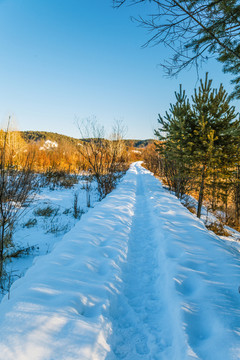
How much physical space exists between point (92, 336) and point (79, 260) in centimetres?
112

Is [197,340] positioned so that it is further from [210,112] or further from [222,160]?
[210,112]

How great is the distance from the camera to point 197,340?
4.36ft

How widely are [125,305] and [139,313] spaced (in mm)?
169

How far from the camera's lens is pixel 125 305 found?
181 cm

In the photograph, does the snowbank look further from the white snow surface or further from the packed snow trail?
the packed snow trail

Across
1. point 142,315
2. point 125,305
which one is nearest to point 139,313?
point 142,315

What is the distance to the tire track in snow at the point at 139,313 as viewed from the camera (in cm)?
137

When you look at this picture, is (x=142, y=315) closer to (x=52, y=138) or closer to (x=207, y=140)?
(x=207, y=140)

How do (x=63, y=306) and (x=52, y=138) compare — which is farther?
(x=52, y=138)

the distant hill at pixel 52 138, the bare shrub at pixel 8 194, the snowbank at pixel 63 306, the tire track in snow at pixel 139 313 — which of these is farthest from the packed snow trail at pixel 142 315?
the distant hill at pixel 52 138

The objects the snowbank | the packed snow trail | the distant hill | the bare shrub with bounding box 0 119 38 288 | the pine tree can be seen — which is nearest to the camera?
the snowbank

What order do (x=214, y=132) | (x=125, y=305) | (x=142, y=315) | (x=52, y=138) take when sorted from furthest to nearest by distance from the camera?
(x=52, y=138) → (x=214, y=132) → (x=125, y=305) → (x=142, y=315)

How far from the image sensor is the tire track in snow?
137 cm

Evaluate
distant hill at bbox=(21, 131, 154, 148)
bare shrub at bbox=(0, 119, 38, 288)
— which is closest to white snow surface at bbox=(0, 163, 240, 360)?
bare shrub at bbox=(0, 119, 38, 288)
